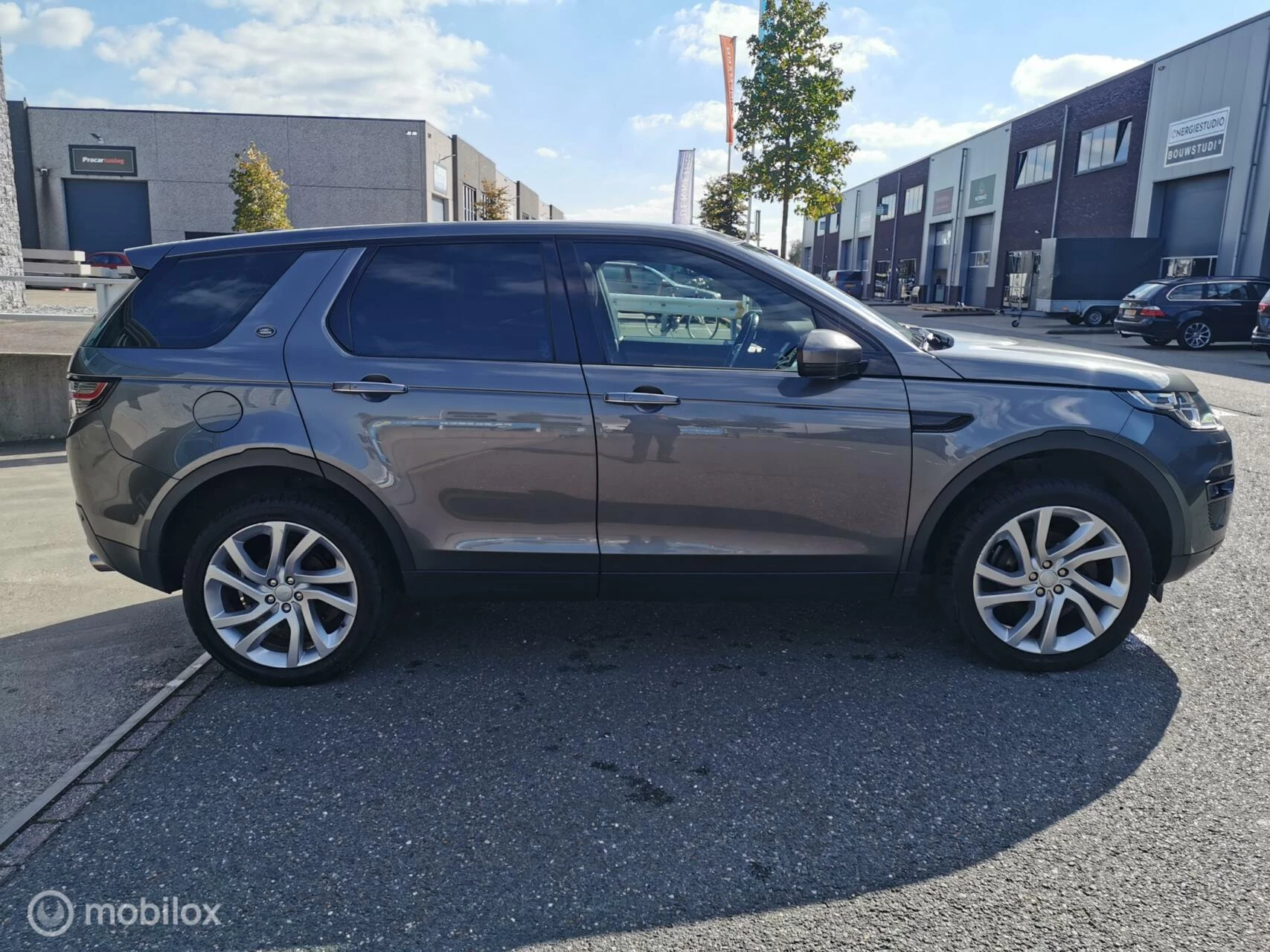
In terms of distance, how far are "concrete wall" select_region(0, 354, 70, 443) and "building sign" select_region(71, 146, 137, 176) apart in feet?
153

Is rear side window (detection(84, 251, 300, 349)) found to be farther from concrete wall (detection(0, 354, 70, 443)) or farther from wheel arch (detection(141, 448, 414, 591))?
concrete wall (detection(0, 354, 70, 443))

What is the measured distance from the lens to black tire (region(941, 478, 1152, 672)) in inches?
139

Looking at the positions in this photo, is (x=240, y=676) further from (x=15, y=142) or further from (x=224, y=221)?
(x=15, y=142)

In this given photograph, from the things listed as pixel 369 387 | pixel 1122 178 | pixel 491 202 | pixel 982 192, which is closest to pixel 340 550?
pixel 369 387

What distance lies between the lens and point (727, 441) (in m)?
3.42

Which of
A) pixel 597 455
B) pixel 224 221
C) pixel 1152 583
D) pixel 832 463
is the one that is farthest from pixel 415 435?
pixel 224 221

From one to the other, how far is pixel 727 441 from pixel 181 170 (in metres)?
52.5

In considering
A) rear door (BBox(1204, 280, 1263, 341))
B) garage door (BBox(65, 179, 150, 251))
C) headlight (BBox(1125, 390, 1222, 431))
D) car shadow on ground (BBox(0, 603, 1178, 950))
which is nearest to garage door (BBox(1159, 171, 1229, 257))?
rear door (BBox(1204, 280, 1263, 341))

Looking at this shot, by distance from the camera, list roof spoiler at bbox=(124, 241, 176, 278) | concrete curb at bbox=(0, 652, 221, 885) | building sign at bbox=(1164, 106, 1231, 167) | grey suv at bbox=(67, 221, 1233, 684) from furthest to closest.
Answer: building sign at bbox=(1164, 106, 1231, 167)
roof spoiler at bbox=(124, 241, 176, 278)
grey suv at bbox=(67, 221, 1233, 684)
concrete curb at bbox=(0, 652, 221, 885)

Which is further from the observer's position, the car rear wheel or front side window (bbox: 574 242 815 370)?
the car rear wheel

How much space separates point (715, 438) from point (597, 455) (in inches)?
17.4

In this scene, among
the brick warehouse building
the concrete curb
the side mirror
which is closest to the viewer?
the concrete curb

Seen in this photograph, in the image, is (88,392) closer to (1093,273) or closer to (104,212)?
(1093,273)

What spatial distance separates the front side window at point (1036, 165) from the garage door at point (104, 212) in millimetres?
42586
